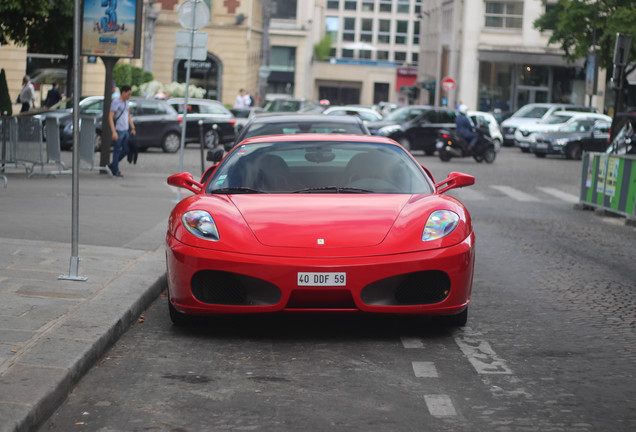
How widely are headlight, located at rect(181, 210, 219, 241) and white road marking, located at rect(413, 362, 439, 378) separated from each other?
4.79 ft

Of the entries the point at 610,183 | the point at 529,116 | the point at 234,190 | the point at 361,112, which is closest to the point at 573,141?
the point at 361,112

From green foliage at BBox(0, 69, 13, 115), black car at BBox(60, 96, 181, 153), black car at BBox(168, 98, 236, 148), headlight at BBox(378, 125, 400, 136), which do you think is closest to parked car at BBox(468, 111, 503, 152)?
headlight at BBox(378, 125, 400, 136)

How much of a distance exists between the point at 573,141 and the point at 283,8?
6495 cm

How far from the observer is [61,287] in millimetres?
7699

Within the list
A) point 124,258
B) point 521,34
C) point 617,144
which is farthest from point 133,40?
point 521,34

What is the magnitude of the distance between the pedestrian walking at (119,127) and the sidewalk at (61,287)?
4.93 m

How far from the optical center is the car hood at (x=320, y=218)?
661 centimetres

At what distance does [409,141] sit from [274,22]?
66765mm

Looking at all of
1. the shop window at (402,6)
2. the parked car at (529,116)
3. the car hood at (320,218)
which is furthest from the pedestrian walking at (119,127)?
the shop window at (402,6)

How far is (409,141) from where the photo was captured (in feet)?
114

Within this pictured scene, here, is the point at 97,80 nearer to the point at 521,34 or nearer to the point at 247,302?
the point at 521,34

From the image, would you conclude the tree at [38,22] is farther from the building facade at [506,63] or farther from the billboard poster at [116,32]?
the building facade at [506,63]

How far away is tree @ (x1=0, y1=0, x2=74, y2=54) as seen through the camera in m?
21.3

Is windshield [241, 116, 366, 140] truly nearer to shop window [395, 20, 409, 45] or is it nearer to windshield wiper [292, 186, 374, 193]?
windshield wiper [292, 186, 374, 193]
